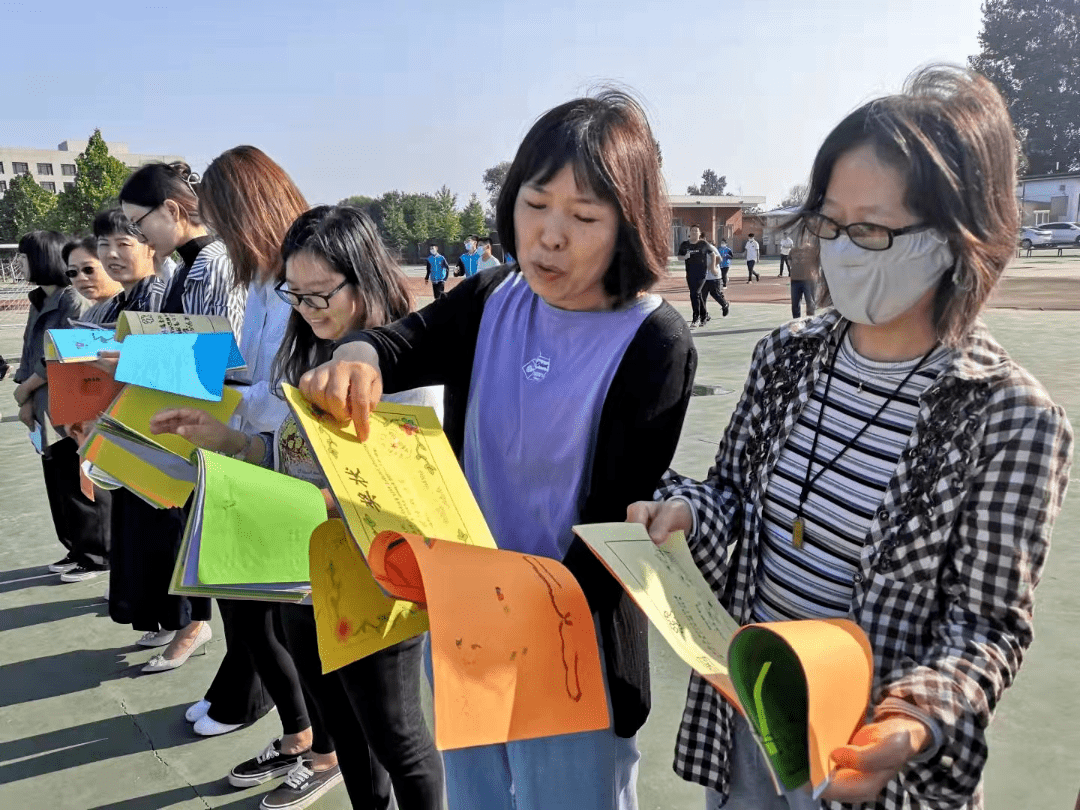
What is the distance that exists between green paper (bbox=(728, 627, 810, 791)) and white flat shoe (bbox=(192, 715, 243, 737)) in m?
2.22

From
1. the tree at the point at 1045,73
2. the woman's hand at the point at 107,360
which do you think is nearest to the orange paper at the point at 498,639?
the woman's hand at the point at 107,360

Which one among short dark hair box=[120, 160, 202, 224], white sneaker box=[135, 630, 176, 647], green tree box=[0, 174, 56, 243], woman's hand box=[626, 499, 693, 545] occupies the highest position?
green tree box=[0, 174, 56, 243]

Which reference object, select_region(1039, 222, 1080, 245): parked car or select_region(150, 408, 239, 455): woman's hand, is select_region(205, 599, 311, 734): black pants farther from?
select_region(1039, 222, 1080, 245): parked car

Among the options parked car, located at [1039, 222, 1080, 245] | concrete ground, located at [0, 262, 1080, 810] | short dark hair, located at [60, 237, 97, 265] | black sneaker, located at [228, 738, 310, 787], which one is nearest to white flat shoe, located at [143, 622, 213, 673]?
concrete ground, located at [0, 262, 1080, 810]

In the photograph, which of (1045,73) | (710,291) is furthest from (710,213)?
(710,291)

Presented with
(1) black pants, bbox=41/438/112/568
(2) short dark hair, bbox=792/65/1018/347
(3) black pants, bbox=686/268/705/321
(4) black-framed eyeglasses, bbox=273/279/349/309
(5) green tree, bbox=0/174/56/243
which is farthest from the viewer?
(5) green tree, bbox=0/174/56/243

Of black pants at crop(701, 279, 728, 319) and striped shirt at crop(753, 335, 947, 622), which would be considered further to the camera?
black pants at crop(701, 279, 728, 319)

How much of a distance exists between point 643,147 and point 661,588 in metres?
0.72

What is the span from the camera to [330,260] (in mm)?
1841

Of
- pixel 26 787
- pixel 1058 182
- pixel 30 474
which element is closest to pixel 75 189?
pixel 30 474

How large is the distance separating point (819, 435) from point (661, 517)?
0.26 metres

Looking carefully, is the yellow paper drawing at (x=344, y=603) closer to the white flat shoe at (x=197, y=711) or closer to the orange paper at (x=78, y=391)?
the orange paper at (x=78, y=391)

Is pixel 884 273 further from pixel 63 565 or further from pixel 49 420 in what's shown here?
pixel 63 565

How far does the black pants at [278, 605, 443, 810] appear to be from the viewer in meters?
1.72
